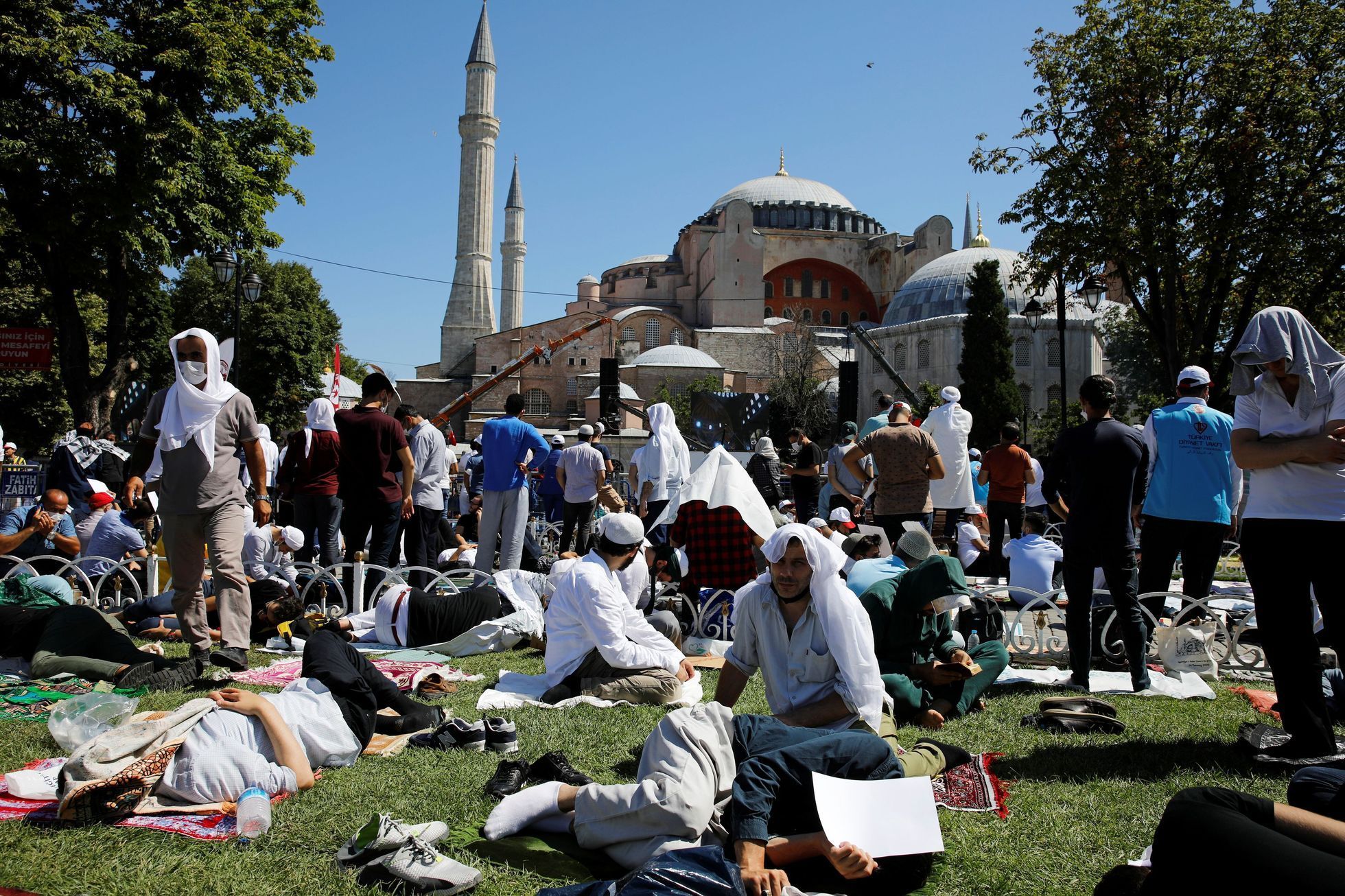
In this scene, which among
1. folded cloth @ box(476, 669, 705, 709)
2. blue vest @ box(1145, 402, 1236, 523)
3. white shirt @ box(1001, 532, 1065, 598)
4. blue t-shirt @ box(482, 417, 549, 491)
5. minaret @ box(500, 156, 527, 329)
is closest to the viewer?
folded cloth @ box(476, 669, 705, 709)

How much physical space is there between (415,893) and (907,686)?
2.41 m

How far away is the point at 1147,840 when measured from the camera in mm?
2930

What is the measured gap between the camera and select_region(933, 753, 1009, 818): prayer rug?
3.21 metres

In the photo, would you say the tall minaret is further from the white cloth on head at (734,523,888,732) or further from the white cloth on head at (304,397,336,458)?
the white cloth on head at (734,523,888,732)

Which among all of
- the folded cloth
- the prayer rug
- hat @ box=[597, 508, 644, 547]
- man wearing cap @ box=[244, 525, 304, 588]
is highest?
hat @ box=[597, 508, 644, 547]

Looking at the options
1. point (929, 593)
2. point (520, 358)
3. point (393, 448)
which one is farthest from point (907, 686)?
point (520, 358)

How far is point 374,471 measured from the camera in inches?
264

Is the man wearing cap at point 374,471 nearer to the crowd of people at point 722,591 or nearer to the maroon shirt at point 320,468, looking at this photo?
the crowd of people at point 722,591

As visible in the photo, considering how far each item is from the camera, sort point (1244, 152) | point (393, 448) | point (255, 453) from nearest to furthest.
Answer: point (255, 453)
point (393, 448)
point (1244, 152)

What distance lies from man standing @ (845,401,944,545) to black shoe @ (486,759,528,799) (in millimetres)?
4429

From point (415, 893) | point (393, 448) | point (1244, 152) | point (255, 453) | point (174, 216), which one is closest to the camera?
point (415, 893)

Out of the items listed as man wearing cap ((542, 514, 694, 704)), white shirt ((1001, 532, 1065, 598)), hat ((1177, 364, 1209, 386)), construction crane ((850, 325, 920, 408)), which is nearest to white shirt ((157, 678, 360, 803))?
man wearing cap ((542, 514, 694, 704))

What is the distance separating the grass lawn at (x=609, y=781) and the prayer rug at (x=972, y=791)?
51 mm

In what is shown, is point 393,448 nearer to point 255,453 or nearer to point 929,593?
point 255,453
